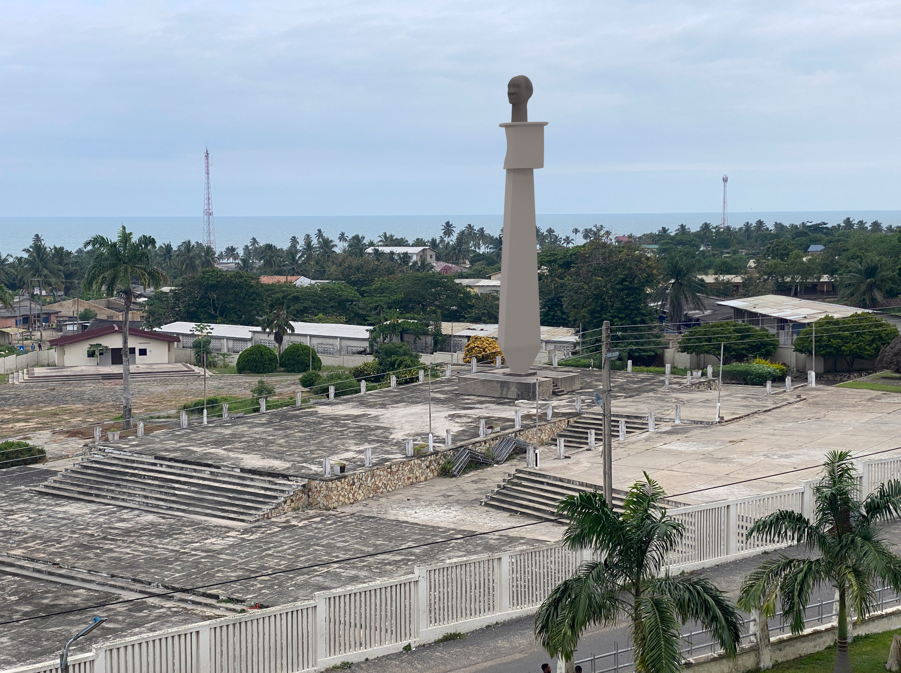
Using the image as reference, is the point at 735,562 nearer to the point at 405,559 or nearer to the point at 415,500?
the point at 405,559

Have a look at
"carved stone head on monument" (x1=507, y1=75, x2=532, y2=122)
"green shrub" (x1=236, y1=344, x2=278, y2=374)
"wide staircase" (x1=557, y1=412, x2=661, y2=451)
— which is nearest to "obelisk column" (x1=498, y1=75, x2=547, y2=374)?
"carved stone head on monument" (x1=507, y1=75, x2=532, y2=122)

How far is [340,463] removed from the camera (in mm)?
31812

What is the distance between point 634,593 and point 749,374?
36880 millimetres

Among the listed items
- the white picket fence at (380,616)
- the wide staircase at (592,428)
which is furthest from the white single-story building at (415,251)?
the white picket fence at (380,616)

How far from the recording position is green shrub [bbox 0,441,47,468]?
37594 mm

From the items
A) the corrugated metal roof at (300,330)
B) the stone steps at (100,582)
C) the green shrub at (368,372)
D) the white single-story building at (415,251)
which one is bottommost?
the stone steps at (100,582)

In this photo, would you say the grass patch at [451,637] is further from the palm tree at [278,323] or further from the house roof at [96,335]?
the house roof at [96,335]

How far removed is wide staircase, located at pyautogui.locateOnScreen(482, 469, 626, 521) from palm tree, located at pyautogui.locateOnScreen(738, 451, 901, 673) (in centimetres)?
1216

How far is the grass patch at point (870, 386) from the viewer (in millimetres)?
45025

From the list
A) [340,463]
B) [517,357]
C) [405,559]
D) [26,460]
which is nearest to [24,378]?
[26,460]

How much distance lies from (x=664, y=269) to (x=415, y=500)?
38539mm

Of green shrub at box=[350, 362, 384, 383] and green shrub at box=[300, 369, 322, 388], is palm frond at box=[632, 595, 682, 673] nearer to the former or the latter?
green shrub at box=[350, 362, 384, 383]

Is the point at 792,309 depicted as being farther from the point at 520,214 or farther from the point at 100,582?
the point at 100,582

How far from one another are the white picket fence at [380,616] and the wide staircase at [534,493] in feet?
20.4
